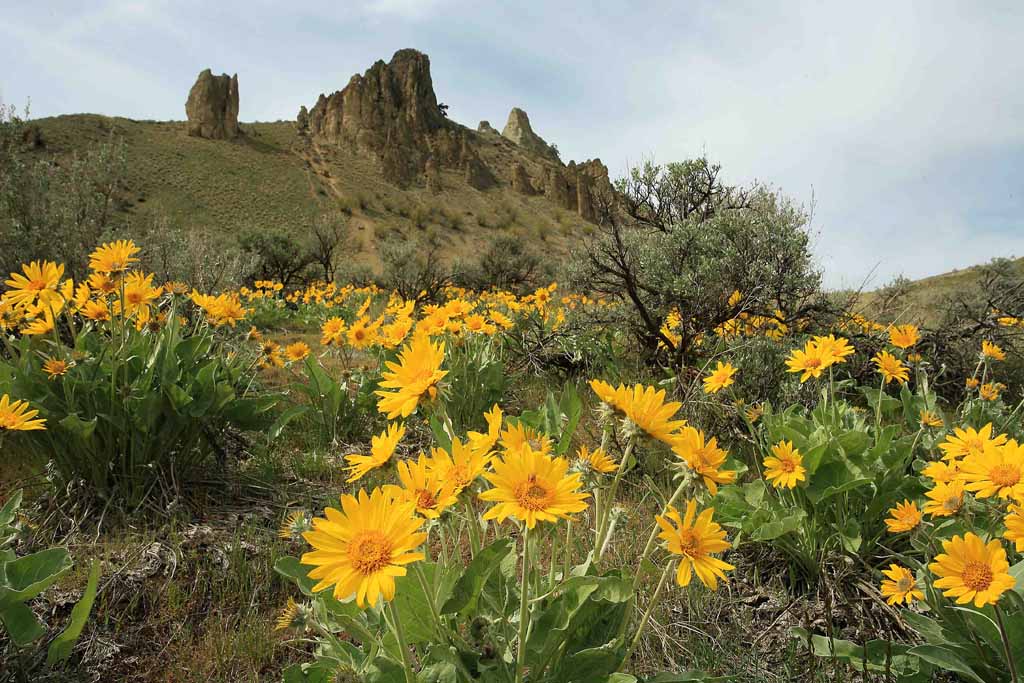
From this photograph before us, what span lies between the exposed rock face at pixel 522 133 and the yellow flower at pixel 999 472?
9029 cm

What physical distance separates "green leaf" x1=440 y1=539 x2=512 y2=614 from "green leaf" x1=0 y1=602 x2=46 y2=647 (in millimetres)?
1358

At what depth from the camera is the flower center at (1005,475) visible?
4.81ft

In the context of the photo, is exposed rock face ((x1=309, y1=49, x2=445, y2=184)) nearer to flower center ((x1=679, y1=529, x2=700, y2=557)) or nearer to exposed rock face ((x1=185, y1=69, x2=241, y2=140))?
exposed rock face ((x1=185, y1=69, x2=241, y2=140))

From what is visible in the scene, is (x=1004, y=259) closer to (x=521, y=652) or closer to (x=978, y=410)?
(x=978, y=410)

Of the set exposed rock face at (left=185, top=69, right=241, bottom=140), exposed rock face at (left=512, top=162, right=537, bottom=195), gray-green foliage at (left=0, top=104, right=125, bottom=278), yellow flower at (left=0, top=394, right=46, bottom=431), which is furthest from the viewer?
exposed rock face at (left=512, top=162, right=537, bottom=195)

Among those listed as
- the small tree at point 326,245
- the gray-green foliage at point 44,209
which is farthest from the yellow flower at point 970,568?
the small tree at point 326,245

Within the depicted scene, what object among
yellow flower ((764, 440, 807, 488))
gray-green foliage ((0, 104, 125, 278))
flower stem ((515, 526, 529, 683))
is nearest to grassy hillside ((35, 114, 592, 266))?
gray-green foliage ((0, 104, 125, 278))

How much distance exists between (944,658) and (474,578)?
1345 millimetres

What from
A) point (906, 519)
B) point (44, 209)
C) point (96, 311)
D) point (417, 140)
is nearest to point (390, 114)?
point (417, 140)

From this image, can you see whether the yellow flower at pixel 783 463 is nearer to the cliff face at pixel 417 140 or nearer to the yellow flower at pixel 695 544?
the yellow flower at pixel 695 544

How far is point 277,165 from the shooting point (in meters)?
45.4

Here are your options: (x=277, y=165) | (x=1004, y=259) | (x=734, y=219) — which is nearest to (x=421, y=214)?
(x=277, y=165)

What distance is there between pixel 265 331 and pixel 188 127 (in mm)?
46174

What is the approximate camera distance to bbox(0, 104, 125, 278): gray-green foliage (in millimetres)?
5984
